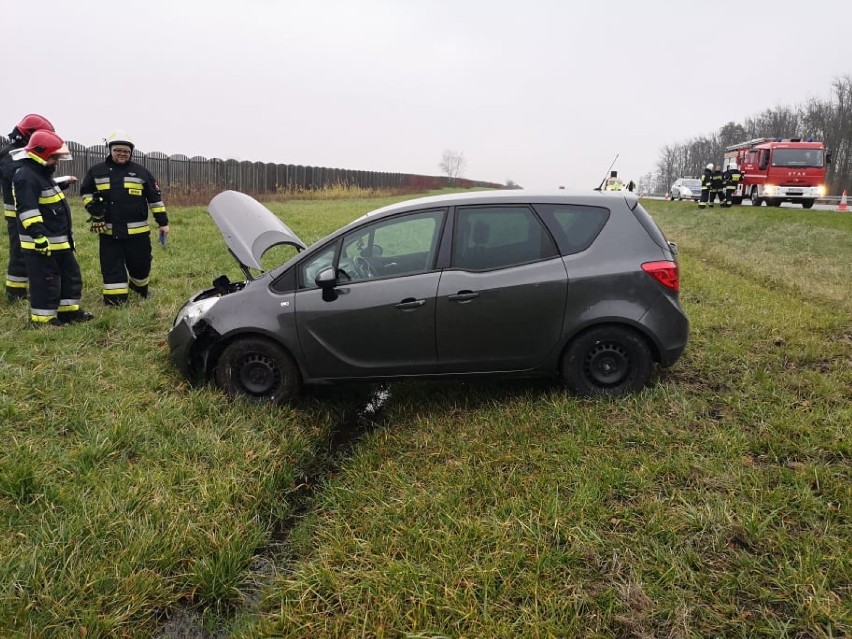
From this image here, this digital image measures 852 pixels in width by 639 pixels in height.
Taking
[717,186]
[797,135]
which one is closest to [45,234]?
[717,186]

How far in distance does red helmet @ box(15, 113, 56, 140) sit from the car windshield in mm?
21128

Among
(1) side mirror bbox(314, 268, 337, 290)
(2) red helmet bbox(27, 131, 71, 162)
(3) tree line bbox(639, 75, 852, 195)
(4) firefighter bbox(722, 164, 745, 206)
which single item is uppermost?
(3) tree line bbox(639, 75, 852, 195)

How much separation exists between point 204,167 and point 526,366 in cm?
2324

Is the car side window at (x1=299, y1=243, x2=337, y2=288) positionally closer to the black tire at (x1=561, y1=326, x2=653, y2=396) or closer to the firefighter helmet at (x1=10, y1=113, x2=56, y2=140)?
the black tire at (x1=561, y1=326, x2=653, y2=396)

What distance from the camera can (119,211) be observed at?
251 inches

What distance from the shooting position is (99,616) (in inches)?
91.7

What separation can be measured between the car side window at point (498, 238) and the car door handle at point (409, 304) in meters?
0.37

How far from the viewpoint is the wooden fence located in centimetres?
1944

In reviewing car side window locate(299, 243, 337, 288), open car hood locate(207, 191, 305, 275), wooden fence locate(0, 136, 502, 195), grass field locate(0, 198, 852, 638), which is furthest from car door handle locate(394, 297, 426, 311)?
wooden fence locate(0, 136, 502, 195)

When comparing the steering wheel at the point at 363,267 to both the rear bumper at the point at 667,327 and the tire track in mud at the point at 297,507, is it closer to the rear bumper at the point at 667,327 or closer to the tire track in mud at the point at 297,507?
the tire track in mud at the point at 297,507

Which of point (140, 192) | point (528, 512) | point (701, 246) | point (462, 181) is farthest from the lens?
point (462, 181)

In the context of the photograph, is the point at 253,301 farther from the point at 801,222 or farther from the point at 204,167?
the point at 204,167

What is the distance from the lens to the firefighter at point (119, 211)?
20.8 ft

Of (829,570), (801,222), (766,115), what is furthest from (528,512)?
(766,115)
